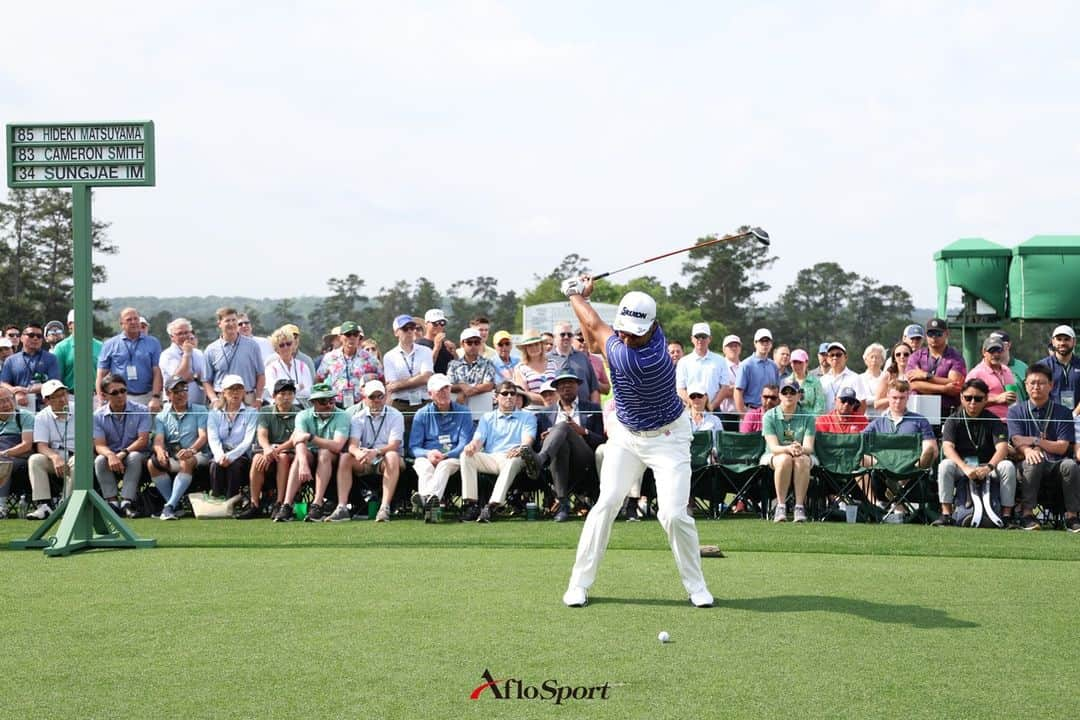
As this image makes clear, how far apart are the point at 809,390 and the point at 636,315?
6667 millimetres

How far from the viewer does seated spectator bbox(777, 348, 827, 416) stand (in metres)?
13.5

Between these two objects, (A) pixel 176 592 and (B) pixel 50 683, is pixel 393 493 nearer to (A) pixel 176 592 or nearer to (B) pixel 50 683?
(A) pixel 176 592

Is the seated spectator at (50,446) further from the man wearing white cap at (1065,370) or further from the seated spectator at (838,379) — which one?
the man wearing white cap at (1065,370)

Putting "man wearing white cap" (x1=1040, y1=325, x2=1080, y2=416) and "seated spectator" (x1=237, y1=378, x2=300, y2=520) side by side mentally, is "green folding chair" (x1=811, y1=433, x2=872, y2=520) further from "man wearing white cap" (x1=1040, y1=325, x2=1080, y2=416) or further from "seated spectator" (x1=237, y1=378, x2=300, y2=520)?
"seated spectator" (x1=237, y1=378, x2=300, y2=520)

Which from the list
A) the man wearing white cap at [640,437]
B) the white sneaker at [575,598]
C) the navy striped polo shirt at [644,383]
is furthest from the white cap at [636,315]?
the white sneaker at [575,598]

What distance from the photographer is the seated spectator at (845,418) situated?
13.1m

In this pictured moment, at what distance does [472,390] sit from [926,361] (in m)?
5.11

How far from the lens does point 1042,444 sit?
12.5 meters

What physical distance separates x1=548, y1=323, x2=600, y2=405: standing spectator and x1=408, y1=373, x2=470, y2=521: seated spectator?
138 cm

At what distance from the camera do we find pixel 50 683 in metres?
5.62

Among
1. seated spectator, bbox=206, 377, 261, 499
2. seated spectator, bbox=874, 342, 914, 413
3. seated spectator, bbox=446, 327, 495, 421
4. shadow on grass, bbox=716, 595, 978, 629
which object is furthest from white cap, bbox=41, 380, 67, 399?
seated spectator, bbox=874, 342, 914, 413

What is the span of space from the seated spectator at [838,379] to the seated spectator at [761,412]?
25.1 inches

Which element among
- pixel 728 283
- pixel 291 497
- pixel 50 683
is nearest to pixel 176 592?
pixel 50 683

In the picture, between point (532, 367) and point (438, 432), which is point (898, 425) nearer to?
point (532, 367)
